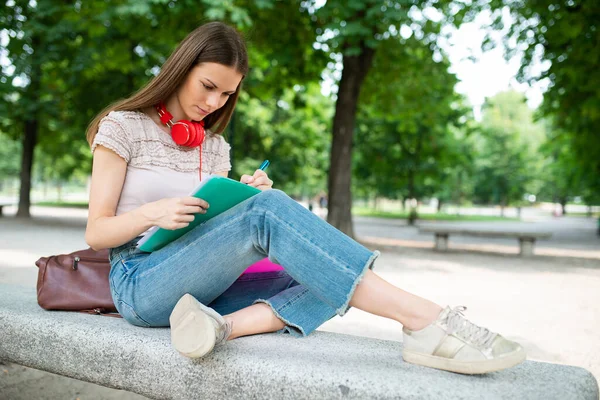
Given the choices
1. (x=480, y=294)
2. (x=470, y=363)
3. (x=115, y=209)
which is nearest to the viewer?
(x=470, y=363)

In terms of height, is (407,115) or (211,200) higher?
(407,115)

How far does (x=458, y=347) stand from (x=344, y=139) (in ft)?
30.4

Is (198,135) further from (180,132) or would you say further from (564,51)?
(564,51)

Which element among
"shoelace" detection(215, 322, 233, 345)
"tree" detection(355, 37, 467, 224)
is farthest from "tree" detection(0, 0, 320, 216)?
"shoelace" detection(215, 322, 233, 345)

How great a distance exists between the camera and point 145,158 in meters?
2.26

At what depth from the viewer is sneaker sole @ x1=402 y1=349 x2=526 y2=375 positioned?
1.64 meters

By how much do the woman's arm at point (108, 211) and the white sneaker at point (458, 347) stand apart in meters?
1.03

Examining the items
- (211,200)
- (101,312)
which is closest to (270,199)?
(211,200)

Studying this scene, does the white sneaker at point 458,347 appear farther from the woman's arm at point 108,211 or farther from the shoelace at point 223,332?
the woman's arm at point 108,211

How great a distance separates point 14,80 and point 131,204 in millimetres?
12667

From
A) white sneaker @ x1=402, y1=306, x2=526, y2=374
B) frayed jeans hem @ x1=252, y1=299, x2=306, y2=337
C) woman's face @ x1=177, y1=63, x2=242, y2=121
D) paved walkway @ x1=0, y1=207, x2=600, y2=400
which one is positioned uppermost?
woman's face @ x1=177, y1=63, x2=242, y2=121

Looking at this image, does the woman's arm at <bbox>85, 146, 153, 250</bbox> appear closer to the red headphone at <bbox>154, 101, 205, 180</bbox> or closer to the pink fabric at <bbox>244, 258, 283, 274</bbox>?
the red headphone at <bbox>154, 101, 205, 180</bbox>

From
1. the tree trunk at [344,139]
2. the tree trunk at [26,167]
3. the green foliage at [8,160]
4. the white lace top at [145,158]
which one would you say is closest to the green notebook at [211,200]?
the white lace top at [145,158]

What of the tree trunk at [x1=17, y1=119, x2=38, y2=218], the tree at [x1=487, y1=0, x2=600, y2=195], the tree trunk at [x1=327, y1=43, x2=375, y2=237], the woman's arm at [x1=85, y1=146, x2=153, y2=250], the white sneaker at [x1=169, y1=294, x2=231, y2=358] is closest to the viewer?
the white sneaker at [x1=169, y1=294, x2=231, y2=358]
